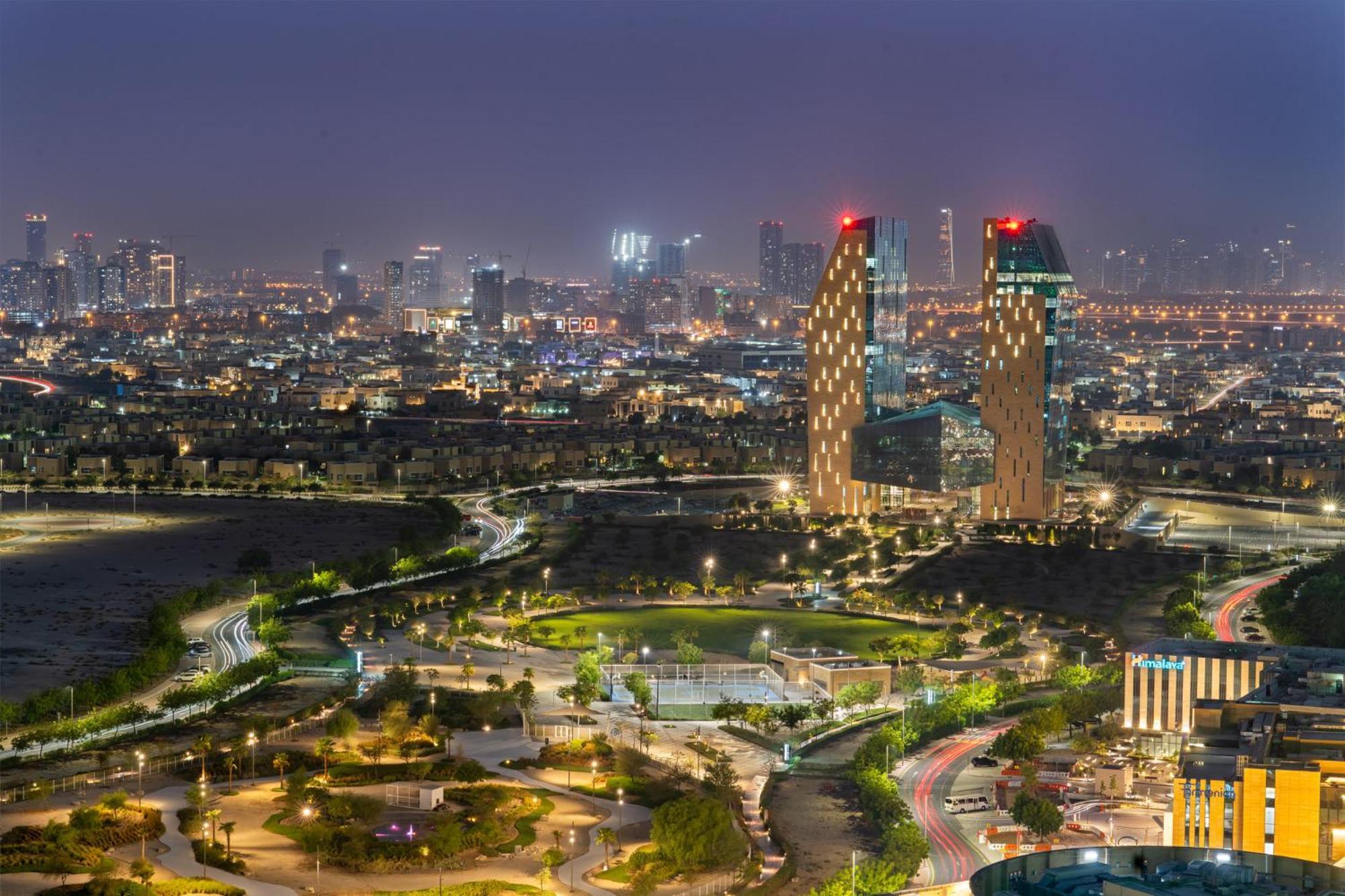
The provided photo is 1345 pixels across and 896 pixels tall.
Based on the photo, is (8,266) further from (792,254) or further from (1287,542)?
(1287,542)

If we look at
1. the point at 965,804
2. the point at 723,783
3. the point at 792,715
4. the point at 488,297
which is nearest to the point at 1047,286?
the point at 792,715

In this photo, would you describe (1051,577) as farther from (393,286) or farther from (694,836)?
(393,286)

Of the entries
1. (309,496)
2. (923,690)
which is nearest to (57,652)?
(923,690)

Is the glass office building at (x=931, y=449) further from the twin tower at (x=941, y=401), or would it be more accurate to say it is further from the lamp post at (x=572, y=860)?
the lamp post at (x=572, y=860)

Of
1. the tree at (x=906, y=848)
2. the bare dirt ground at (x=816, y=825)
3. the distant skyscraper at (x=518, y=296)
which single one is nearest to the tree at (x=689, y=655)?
the bare dirt ground at (x=816, y=825)

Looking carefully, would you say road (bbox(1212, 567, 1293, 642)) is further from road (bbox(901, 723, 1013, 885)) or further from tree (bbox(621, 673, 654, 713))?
tree (bbox(621, 673, 654, 713))

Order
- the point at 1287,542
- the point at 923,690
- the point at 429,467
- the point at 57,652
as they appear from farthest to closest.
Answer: the point at 429,467 < the point at 1287,542 < the point at 57,652 < the point at 923,690
